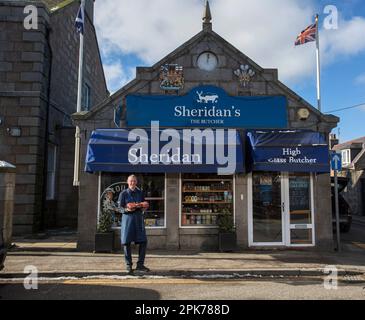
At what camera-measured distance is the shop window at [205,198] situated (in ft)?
34.6

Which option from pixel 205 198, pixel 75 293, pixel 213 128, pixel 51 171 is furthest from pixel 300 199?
pixel 51 171

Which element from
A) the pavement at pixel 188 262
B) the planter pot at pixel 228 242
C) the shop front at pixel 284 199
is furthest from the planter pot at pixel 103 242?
A: the shop front at pixel 284 199

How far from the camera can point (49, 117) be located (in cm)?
1425

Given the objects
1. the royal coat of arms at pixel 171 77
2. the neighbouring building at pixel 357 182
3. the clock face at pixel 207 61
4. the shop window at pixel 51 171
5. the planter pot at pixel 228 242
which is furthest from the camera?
the neighbouring building at pixel 357 182

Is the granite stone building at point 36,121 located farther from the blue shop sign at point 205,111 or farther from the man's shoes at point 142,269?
the man's shoes at point 142,269

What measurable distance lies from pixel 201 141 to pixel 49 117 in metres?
7.19

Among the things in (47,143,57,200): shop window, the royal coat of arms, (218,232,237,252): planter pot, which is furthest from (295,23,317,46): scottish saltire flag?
(47,143,57,200): shop window

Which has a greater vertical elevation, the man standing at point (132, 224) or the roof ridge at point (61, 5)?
the roof ridge at point (61, 5)

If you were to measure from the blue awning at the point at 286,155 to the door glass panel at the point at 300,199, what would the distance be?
2.62 ft

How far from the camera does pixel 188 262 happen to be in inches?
336

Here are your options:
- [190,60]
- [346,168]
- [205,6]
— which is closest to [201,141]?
[190,60]

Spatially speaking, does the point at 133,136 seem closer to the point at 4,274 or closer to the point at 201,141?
the point at 201,141

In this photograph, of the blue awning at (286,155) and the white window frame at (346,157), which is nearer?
the blue awning at (286,155)

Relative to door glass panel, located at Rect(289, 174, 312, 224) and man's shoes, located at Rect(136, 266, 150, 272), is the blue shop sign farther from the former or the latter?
man's shoes, located at Rect(136, 266, 150, 272)
